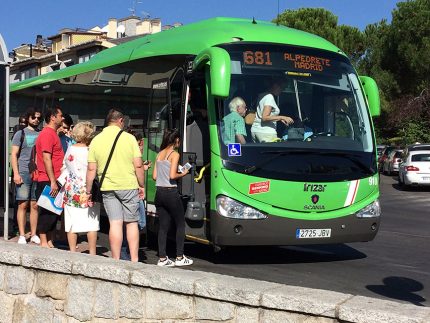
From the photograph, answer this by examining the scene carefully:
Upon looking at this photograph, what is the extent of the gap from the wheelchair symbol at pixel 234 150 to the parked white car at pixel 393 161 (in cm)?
2697

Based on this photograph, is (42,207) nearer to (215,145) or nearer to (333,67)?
(215,145)

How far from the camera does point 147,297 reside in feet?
16.2

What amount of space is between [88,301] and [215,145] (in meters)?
3.21

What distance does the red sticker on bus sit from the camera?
8031 mm

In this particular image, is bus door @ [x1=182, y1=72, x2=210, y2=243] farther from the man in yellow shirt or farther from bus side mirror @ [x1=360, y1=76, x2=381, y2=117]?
bus side mirror @ [x1=360, y1=76, x2=381, y2=117]

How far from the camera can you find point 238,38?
858 centimetres

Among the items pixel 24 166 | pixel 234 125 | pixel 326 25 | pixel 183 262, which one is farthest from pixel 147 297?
pixel 326 25

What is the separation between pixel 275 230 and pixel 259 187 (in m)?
0.56

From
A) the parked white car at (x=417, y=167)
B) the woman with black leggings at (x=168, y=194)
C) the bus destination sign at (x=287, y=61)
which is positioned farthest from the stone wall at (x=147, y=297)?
the parked white car at (x=417, y=167)

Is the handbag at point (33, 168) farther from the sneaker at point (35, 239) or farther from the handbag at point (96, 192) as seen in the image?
the handbag at point (96, 192)

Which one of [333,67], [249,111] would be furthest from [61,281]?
[333,67]

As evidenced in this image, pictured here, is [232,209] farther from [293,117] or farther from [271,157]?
[293,117]

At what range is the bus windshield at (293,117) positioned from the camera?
26.6 feet

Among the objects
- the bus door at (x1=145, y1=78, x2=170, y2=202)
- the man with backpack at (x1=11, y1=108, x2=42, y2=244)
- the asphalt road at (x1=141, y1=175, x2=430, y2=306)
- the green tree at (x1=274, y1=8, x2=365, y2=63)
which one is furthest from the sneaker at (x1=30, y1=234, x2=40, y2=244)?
the green tree at (x1=274, y1=8, x2=365, y2=63)
